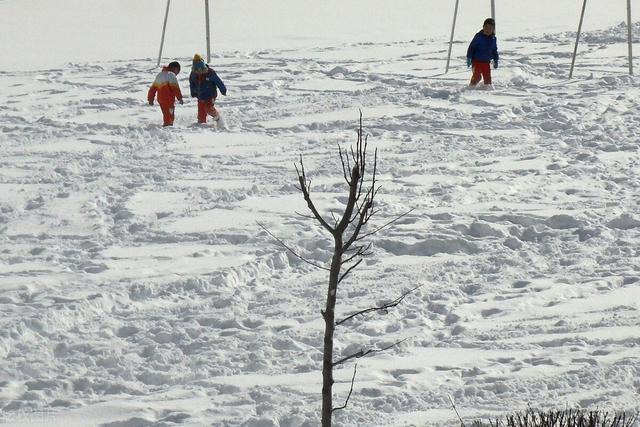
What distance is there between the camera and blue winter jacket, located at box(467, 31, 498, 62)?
51.8 ft

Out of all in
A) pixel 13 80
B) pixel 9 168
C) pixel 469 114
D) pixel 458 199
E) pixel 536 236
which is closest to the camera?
pixel 536 236

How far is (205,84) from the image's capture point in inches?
560

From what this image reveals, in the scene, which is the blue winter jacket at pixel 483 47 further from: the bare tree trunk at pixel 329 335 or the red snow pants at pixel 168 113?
the bare tree trunk at pixel 329 335

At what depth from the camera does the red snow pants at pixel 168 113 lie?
14.4 meters

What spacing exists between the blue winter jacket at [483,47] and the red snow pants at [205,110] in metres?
3.70

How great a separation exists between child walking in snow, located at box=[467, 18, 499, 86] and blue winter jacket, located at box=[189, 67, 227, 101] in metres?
3.62

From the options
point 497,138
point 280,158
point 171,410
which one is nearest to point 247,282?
point 171,410

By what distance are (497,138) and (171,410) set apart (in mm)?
7989

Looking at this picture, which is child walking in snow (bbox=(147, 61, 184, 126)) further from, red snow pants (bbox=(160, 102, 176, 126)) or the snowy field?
the snowy field

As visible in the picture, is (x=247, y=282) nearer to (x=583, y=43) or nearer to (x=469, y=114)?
(x=469, y=114)

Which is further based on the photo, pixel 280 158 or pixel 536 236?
pixel 280 158

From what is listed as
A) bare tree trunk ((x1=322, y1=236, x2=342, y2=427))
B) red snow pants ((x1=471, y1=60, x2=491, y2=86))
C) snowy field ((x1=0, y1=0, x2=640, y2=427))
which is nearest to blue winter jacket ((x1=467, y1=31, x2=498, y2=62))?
red snow pants ((x1=471, y1=60, x2=491, y2=86))

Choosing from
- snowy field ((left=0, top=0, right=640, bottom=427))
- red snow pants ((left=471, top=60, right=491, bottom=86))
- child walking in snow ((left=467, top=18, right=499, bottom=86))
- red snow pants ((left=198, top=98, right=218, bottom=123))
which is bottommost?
snowy field ((left=0, top=0, right=640, bottom=427))

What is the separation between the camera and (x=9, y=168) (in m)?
12.9
